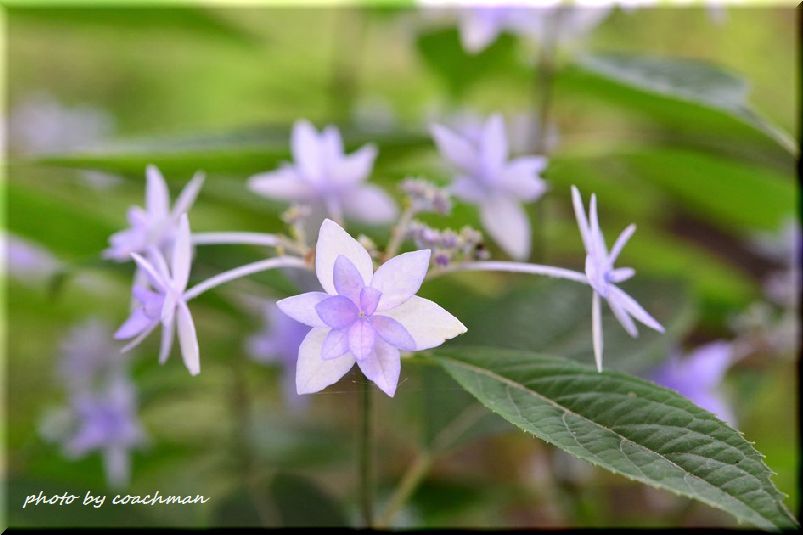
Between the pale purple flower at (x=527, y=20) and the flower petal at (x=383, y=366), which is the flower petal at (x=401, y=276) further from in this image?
the pale purple flower at (x=527, y=20)

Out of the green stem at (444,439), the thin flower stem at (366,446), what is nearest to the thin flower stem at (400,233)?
the thin flower stem at (366,446)

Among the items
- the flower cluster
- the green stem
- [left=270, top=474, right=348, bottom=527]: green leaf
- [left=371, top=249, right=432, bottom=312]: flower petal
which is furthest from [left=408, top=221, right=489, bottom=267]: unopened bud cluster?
the flower cluster

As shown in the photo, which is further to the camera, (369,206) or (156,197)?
(369,206)

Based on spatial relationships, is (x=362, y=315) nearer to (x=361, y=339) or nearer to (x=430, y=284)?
(x=361, y=339)

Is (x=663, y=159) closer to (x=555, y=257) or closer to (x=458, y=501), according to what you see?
(x=555, y=257)

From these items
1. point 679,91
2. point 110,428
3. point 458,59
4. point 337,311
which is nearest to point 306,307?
point 337,311

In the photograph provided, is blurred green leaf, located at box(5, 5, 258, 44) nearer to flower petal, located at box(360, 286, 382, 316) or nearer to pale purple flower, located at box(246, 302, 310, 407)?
pale purple flower, located at box(246, 302, 310, 407)
